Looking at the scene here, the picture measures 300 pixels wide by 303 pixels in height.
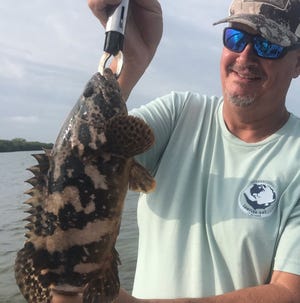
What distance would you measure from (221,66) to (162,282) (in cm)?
207

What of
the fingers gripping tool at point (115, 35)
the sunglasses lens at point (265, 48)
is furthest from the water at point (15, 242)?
the fingers gripping tool at point (115, 35)

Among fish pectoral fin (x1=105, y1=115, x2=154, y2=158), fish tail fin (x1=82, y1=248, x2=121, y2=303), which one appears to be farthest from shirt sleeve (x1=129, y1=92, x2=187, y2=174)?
fish tail fin (x1=82, y1=248, x2=121, y2=303)

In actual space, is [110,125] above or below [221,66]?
below

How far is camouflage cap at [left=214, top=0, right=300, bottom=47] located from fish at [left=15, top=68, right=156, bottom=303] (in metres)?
1.83

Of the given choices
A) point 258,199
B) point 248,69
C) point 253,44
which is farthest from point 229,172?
point 253,44

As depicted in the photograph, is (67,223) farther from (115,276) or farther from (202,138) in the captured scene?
(202,138)

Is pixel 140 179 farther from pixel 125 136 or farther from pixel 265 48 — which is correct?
pixel 265 48

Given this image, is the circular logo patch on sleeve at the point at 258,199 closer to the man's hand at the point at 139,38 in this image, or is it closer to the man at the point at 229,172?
the man at the point at 229,172

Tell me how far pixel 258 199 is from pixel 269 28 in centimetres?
155

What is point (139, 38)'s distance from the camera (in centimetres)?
441

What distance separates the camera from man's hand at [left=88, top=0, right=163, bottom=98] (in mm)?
4176

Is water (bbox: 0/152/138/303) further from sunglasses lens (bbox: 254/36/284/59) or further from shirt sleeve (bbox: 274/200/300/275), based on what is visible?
sunglasses lens (bbox: 254/36/284/59)

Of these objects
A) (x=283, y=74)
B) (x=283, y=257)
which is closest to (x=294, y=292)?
(x=283, y=257)

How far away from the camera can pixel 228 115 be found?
4.79 metres
